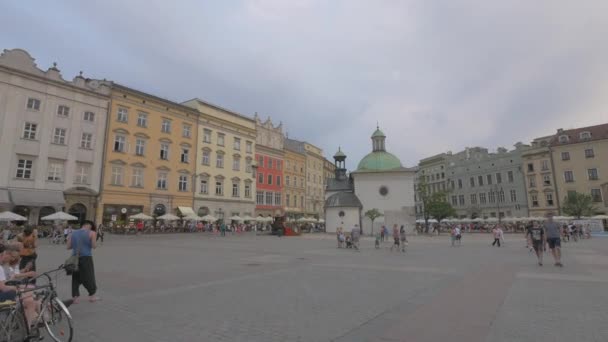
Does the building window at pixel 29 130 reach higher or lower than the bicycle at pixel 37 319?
higher

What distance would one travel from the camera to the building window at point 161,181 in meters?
41.4

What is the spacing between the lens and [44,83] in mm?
33281

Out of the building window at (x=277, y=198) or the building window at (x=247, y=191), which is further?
the building window at (x=277, y=198)

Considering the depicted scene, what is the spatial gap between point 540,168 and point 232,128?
176 ft

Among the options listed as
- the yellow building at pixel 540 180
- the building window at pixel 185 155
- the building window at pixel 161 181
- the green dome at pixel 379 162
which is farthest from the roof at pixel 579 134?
the building window at pixel 161 181

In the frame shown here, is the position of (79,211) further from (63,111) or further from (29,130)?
(63,111)

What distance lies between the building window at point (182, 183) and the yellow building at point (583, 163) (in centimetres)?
5979

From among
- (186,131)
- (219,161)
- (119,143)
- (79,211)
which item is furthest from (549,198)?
(79,211)

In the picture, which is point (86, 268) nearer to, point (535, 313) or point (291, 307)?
point (291, 307)

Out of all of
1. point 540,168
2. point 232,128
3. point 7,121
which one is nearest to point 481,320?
point 7,121

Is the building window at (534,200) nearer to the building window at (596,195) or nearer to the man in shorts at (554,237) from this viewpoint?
the building window at (596,195)

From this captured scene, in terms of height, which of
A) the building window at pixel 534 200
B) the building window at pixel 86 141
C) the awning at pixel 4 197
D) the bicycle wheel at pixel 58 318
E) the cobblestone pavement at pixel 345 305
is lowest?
the cobblestone pavement at pixel 345 305

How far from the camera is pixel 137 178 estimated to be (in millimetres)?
39406

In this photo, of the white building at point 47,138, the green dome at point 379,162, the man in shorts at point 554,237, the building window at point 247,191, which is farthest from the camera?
the building window at point 247,191
